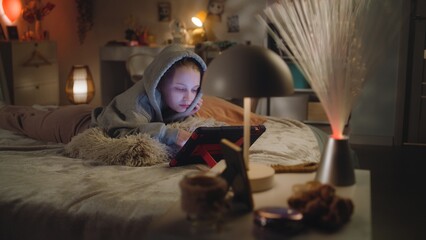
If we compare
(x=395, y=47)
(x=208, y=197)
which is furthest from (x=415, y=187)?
(x=208, y=197)

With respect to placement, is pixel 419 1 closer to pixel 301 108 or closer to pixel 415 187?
pixel 301 108

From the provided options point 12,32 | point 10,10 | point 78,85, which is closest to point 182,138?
point 78,85

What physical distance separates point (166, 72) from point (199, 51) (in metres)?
2.50

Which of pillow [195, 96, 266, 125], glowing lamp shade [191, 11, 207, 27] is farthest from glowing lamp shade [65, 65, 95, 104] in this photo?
pillow [195, 96, 266, 125]

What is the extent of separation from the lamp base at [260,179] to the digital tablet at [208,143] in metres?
0.39

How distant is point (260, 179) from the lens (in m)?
1.00

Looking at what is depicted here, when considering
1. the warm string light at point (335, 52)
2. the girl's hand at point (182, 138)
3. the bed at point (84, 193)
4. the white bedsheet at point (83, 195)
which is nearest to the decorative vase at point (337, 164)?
the warm string light at point (335, 52)

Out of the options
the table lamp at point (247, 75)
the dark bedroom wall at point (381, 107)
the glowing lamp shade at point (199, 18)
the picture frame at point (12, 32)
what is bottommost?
the dark bedroom wall at point (381, 107)

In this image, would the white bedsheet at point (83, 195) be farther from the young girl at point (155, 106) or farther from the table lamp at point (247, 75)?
the table lamp at point (247, 75)

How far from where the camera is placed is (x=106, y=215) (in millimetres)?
1189

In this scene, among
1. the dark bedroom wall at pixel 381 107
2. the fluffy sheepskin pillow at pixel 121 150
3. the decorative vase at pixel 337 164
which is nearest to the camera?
the decorative vase at pixel 337 164

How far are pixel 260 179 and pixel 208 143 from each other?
51cm

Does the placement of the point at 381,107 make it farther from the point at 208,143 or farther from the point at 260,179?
the point at 260,179

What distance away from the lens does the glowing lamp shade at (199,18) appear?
4635mm
